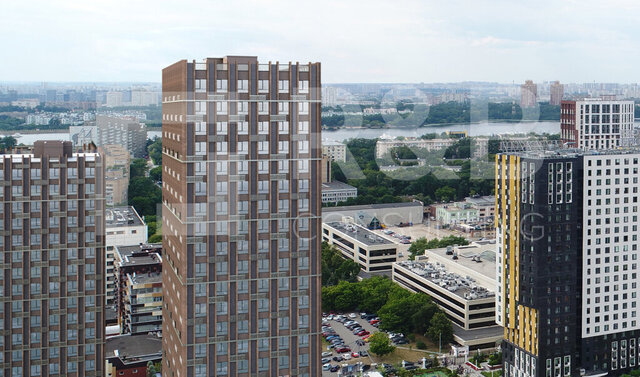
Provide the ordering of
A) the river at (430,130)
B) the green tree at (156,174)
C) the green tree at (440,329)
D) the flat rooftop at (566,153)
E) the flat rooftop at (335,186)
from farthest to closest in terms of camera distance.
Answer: the river at (430,130) → the flat rooftop at (335,186) → the green tree at (156,174) → the green tree at (440,329) → the flat rooftop at (566,153)

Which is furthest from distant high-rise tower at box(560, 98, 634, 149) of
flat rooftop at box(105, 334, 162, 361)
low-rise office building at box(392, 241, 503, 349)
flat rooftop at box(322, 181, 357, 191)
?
flat rooftop at box(322, 181, 357, 191)

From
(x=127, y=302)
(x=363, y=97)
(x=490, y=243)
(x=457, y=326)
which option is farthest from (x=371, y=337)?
(x=363, y=97)

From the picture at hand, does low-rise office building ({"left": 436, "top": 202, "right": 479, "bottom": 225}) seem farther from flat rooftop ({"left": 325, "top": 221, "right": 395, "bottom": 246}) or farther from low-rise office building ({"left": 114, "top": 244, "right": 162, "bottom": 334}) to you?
low-rise office building ({"left": 114, "top": 244, "right": 162, "bottom": 334})

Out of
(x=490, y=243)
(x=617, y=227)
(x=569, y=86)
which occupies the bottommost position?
(x=490, y=243)

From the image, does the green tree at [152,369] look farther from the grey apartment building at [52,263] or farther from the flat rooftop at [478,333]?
the flat rooftop at [478,333]

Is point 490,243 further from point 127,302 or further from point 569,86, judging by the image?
point 569,86

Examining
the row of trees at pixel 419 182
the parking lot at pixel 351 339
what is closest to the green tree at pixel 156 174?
the row of trees at pixel 419 182

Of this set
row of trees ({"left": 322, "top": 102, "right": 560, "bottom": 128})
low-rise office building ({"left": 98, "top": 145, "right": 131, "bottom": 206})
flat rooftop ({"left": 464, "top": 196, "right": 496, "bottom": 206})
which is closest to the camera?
low-rise office building ({"left": 98, "top": 145, "right": 131, "bottom": 206})
